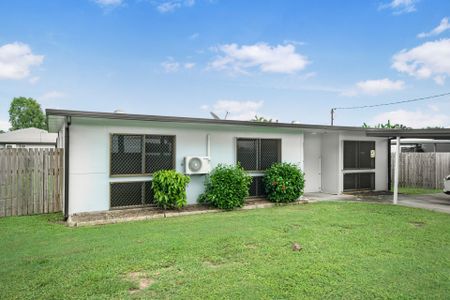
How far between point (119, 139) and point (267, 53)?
13.3m

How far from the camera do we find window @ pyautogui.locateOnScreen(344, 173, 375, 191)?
11.3 metres

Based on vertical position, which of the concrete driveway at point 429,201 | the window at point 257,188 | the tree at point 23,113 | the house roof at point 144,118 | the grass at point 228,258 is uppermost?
the tree at point 23,113

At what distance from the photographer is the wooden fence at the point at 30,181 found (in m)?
7.09

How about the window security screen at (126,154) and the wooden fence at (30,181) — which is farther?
the window security screen at (126,154)

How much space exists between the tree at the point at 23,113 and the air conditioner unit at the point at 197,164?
41.3 meters

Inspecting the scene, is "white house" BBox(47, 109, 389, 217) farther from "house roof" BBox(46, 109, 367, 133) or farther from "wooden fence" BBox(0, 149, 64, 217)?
"wooden fence" BBox(0, 149, 64, 217)

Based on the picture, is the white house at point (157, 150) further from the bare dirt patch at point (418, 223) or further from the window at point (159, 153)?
the bare dirt patch at point (418, 223)

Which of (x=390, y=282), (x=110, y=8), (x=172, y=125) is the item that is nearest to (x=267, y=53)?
(x=110, y=8)

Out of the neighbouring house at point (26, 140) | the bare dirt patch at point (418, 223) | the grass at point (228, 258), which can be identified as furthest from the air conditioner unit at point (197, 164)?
the neighbouring house at point (26, 140)

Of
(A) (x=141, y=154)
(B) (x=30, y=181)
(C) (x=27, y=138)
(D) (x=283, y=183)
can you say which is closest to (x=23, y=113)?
(C) (x=27, y=138)

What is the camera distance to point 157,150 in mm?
7859

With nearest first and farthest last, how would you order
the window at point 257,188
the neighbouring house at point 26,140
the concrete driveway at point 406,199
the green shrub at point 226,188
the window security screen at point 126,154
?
1. the window security screen at point 126,154
2. the green shrub at point 226,188
3. the concrete driveway at point 406,199
4. the window at point 257,188
5. the neighbouring house at point 26,140

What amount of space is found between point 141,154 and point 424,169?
41.0ft

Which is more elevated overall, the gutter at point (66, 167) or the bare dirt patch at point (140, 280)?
the gutter at point (66, 167)
